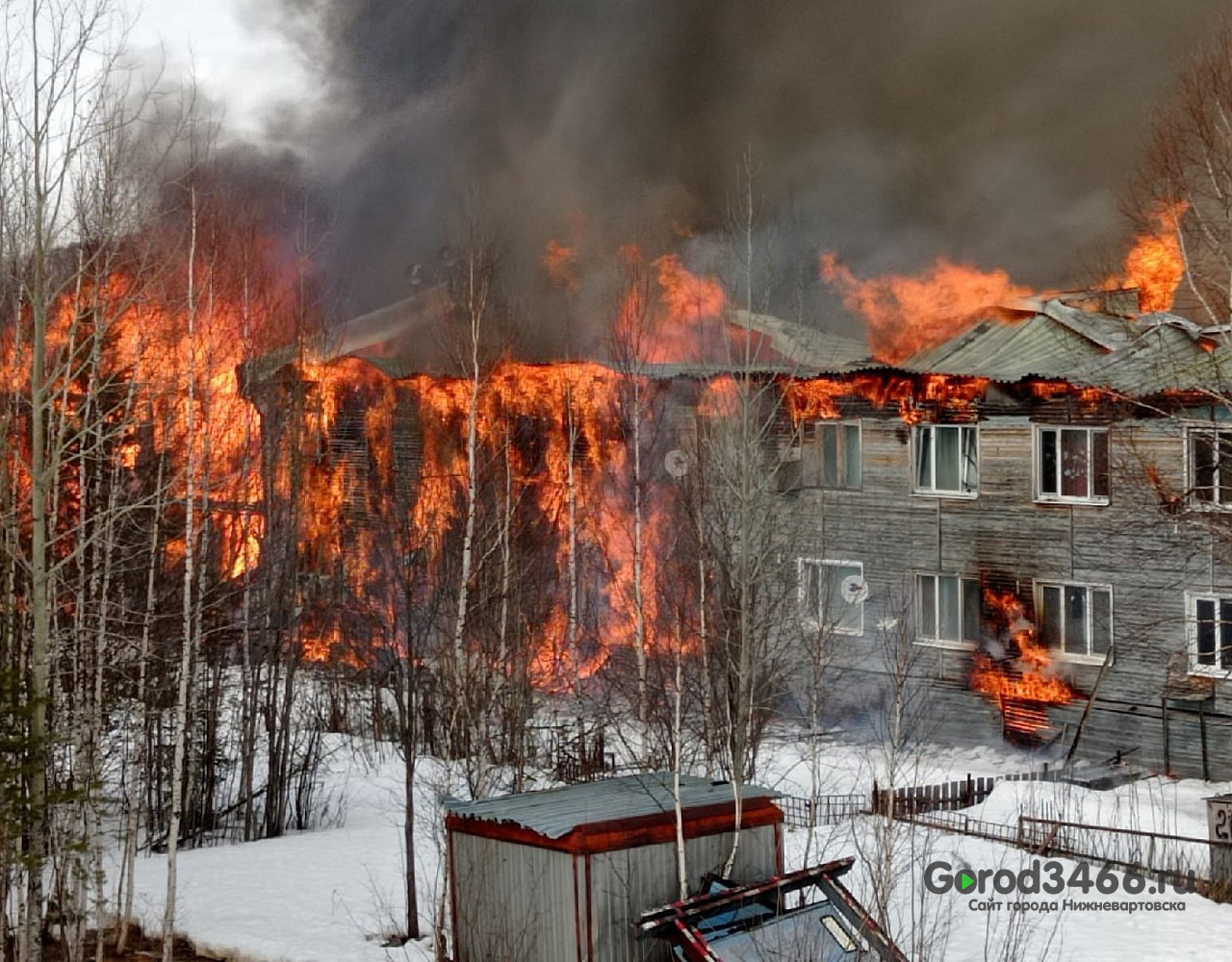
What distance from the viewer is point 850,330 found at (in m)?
31.3

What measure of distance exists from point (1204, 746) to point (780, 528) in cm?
918

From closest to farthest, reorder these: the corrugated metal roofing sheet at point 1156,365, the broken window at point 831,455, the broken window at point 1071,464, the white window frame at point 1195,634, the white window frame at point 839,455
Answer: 1. the corrugated metal roofing sheet at point 1156,365
2. the white window frame at point 1195,634
3. the broken window at point 1071,464
4. the white window frame at point 839,455
5. the broken window at point 831,455

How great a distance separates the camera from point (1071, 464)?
2272 cm

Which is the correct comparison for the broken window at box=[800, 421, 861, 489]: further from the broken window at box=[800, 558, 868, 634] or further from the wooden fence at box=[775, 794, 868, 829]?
the wooden fence at box=[775, 794, 868, 829]

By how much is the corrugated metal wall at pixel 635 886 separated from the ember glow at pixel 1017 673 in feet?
44.2

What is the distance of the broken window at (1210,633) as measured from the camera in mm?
20531

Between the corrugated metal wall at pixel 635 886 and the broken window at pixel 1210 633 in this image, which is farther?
the broken window at pixel 1210 633

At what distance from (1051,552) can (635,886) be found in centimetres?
1497

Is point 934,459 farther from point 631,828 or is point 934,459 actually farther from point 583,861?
point 583,861

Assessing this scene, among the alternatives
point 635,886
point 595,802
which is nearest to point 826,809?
point 595,802

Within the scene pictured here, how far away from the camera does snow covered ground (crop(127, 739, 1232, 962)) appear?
12.9 metres
